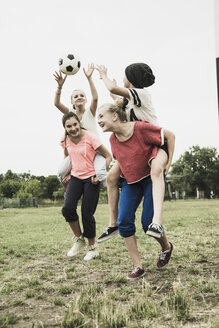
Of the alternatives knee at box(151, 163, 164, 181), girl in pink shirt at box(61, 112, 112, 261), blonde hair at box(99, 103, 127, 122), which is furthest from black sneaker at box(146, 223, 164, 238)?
girl in pink shirt at box(61, 112, 112, 261)

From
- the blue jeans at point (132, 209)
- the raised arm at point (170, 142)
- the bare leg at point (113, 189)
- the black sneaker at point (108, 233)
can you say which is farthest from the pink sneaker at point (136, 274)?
the raised arm at point (170, 142)

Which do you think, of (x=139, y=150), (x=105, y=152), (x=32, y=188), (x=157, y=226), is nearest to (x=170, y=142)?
(x=139, y=150)

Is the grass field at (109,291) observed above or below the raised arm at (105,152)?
below

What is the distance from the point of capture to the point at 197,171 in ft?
219

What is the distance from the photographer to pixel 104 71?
4.16 m

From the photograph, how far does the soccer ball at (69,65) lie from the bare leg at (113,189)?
84.7 inches

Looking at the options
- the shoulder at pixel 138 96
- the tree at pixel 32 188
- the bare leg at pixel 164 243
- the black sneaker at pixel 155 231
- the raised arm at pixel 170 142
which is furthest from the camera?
the tree at pixel 32 188

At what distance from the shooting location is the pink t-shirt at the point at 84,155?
210 inches

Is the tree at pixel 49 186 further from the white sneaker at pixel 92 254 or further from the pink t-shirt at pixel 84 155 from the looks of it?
the pink t-shirt at pixel 84 155

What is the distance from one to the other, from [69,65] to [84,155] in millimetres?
1580

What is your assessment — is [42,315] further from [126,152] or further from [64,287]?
[126,152]

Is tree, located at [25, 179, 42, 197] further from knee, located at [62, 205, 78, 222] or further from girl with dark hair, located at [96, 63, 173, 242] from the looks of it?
girl with dark hair, located at [96, 63, 173, 242]

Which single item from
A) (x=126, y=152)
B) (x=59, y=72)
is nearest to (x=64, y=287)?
(x=126, y=152)

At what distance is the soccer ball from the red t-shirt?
2.23m
